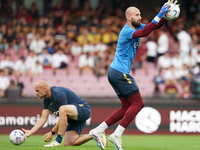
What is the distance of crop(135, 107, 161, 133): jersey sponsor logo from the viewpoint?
10844 mm

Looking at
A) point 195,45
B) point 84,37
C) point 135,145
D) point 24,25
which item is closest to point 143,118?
point 135,145

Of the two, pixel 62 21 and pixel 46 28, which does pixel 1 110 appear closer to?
pixel 46 28

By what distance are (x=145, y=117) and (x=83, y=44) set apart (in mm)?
5460

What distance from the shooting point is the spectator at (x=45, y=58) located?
13.9 meters

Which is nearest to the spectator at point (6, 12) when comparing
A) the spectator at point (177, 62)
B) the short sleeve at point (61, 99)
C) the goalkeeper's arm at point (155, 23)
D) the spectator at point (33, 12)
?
the spectator at point (33, 12)

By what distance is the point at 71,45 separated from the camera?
15.5 m

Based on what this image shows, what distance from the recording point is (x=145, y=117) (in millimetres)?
10844

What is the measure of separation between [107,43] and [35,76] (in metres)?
3.98

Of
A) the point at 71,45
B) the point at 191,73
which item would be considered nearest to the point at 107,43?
the point at 71,45

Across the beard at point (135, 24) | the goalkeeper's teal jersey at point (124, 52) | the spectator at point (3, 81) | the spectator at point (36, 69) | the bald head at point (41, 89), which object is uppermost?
the beard at point (135, 24)

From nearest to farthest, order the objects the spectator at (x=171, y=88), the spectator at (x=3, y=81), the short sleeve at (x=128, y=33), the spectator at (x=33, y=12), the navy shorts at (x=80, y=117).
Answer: the short sleeve at (x=128, y=33) < the navy shorts at (x=80, y=117) < the spectator at (x=171, y=88) < the spectator at (x=3, y=81) < the spectator at (x=33, y=12)

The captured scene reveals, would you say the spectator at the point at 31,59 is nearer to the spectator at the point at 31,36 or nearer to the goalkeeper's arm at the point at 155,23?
the spectator at the point at 31,36

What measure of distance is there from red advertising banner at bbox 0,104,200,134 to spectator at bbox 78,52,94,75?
311cm

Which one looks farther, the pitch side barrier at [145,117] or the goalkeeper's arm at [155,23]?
the pitch side barrier at [145,117]
